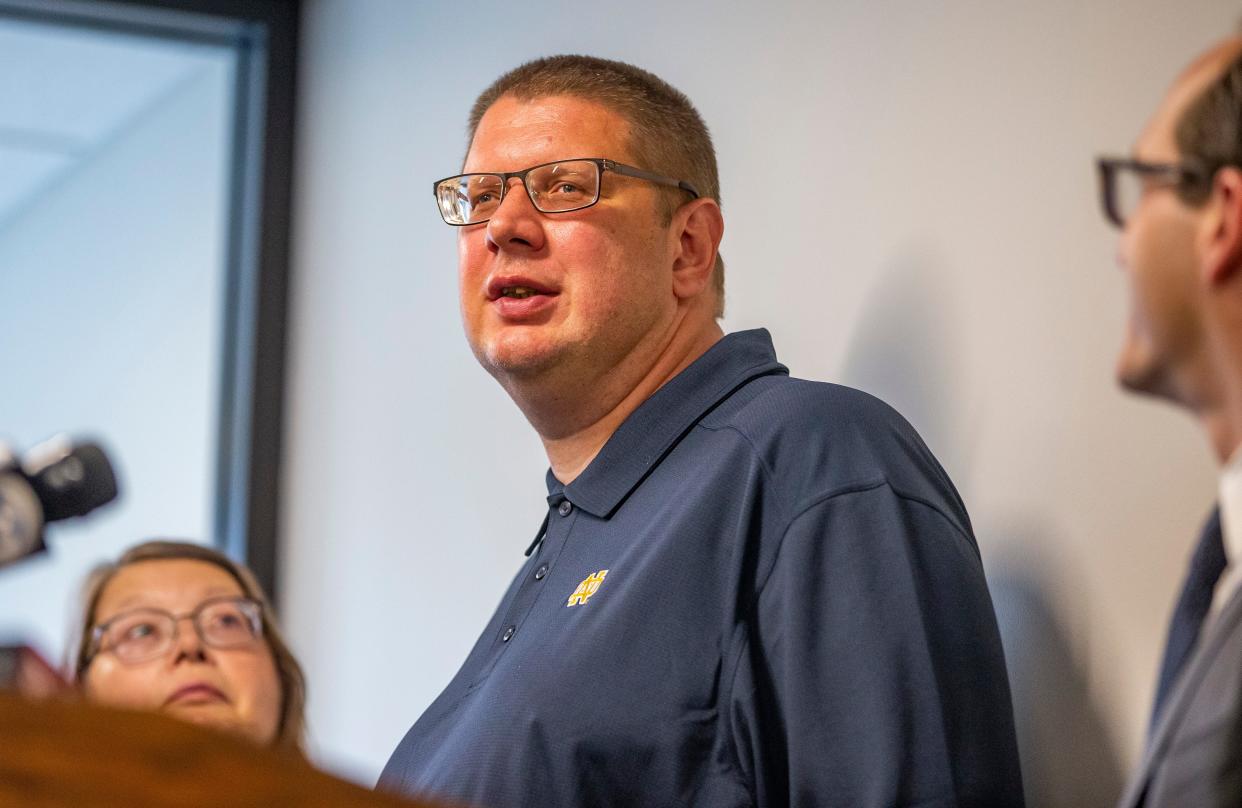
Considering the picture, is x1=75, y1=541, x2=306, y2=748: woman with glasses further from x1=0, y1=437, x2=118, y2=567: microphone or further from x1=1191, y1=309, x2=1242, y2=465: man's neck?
x1=1191, y1=309, x2=1242, y2=465: man's neck

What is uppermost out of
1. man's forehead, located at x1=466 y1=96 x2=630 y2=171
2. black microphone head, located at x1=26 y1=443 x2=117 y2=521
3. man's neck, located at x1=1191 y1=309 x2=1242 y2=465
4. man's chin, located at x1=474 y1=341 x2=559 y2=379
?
man's forehead, located at x1=466 y1=96 x2=630 y2=171

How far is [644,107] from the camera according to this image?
1.74 meters

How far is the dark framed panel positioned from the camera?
348 cm

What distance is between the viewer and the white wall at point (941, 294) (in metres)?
1.41

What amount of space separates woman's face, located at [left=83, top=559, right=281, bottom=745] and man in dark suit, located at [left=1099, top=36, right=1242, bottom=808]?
5.26ft

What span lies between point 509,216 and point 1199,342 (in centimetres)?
96

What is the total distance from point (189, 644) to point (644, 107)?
1.10 meters

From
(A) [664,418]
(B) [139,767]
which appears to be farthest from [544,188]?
(B) [139,767]

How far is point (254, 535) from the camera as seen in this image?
3482 mm

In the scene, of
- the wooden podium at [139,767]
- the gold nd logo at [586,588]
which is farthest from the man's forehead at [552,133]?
the wooden podium at [139,767]

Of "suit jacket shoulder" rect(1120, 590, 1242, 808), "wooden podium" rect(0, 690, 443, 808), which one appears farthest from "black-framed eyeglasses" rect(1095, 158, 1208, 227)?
"wooden podium" rect(0, 690, 443, 808)

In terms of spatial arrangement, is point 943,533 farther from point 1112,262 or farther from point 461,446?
point 461,446

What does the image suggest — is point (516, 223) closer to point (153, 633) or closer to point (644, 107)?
point (644, 107)

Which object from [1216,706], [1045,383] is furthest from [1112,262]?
[1216,706]
